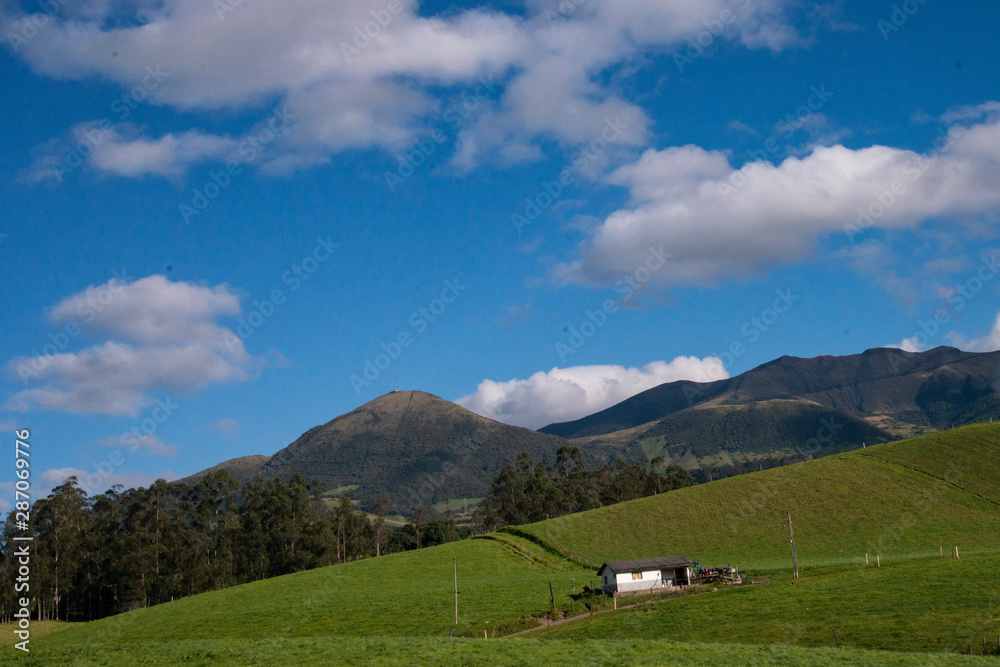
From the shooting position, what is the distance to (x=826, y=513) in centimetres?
9850

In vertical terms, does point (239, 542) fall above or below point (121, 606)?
above

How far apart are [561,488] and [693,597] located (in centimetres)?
9797

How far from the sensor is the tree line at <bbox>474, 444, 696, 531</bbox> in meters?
154

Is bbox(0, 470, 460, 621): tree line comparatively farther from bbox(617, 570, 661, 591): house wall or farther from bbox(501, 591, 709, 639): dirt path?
bbox(501, 591, 709, 639): dirt path

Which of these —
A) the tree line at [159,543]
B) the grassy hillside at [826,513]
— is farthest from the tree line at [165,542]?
the grassy hillside at [826,513]

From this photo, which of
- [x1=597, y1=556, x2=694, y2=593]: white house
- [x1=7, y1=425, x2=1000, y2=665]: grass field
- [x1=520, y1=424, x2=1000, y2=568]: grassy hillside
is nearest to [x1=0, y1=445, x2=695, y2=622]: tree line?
[x1=7, y1=425, x2=1000, y2=665]: grass field

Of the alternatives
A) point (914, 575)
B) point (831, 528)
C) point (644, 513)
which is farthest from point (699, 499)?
point (914, 575)

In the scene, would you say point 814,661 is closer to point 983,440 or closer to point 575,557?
point 575,557

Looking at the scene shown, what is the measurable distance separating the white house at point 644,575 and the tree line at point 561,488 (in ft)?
269

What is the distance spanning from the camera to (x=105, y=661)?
30.3 metres

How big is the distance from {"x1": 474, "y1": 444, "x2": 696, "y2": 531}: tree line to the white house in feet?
269

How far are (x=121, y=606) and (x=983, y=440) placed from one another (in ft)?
473

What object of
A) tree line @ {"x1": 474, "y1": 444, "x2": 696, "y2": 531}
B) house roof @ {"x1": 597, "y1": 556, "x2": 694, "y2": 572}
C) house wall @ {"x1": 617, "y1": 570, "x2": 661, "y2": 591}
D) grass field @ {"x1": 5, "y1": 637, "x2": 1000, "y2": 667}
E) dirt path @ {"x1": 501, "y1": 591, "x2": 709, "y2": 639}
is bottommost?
dirt path @ {"x1": 501, "y1": 591, "x2": 709, "y2": 639}

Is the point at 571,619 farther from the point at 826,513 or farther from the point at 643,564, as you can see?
the point at 826,513
